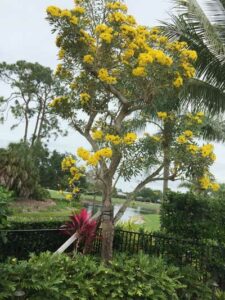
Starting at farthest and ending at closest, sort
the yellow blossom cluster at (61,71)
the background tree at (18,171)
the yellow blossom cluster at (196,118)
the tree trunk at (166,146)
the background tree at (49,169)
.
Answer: the background tree at (49,169)
the background tree at (18,171)
the yellow blossom cluster at (61,71)
the yellow blossom cluster at (196,118)
the tree trunk at (166,146)

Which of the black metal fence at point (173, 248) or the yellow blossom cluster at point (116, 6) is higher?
the yellow blossom cluster at point (116, 6)

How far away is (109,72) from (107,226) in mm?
2666

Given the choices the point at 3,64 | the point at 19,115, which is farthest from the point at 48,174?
the point at 3,64

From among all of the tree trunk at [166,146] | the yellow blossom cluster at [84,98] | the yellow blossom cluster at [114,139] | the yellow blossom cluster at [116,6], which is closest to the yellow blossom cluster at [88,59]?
the yellow blossom cluster at [84,98]

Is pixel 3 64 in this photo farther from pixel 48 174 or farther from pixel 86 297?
pixel 86 297

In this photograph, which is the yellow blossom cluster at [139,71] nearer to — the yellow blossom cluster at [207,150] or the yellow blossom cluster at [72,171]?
the yellow blossom cluster at [207,150]

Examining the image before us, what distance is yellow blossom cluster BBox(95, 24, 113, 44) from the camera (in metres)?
6.09

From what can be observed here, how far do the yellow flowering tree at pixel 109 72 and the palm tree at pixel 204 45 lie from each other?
95.4 inches

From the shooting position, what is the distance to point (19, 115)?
34938 millimetres

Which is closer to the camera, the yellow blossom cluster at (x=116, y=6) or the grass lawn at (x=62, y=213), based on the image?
the yellow blossom cluster at (x=116, y=6)

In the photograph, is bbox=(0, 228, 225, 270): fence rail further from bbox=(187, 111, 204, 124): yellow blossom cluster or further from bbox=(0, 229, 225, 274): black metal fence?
bbox=(187, 111, 204, 124): yellow blossom cluster

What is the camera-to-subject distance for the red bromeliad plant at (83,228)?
6.93m

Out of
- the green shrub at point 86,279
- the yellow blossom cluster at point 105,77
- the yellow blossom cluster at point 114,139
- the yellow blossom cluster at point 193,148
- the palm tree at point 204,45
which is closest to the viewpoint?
the green shrub at point 86,279

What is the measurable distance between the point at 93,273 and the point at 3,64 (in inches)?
1268
